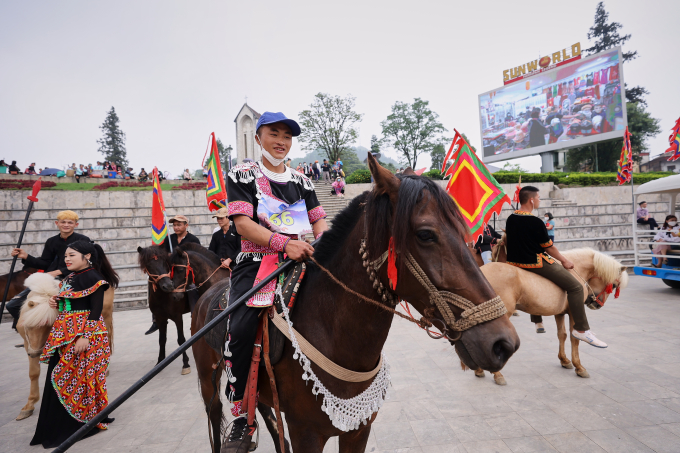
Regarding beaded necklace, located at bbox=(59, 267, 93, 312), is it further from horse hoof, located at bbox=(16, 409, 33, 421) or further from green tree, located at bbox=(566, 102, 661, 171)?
green tree, located at bbox=(566, 102, 661, 171)

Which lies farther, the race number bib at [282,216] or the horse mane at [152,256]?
the horse mane at [152,256]

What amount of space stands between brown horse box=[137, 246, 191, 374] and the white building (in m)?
29.7

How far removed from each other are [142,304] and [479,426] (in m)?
10.7

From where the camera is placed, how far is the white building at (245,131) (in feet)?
111

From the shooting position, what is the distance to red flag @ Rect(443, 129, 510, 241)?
4012 millimetres

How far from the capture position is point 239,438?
1.88 m

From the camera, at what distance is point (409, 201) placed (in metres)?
1.36

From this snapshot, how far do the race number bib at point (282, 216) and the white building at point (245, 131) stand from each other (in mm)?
33605

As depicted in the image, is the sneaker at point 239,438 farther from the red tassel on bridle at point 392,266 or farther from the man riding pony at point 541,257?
the man riding pony at point 541,257

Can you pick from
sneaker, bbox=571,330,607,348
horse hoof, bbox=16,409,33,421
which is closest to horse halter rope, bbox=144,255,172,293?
horse hoof, bbox=16,409,33,421


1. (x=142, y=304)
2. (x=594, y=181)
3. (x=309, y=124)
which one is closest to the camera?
(x=142, y=304)

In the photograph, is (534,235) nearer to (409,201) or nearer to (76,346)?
(409,201)

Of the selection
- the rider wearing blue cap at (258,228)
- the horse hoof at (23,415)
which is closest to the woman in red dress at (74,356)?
the horse hoof at (23,415)

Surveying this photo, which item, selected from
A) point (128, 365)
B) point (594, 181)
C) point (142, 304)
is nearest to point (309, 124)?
point (594, 181)
